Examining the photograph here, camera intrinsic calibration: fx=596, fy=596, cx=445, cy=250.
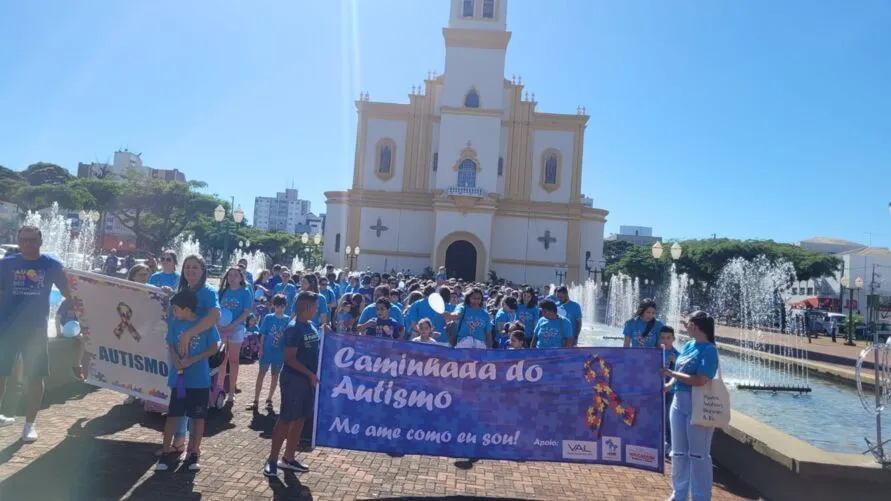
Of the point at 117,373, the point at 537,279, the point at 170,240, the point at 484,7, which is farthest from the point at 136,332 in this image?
the point at 170,240

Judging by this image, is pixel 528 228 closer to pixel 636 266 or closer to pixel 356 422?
pixel 636 266

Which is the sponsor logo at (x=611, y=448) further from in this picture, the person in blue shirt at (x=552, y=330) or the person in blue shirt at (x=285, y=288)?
the person in blue shirt at (x=285, y=288)

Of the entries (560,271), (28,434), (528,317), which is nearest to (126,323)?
(28,434)

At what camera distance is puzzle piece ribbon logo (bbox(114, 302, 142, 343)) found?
19.4 ft

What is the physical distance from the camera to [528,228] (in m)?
39.0

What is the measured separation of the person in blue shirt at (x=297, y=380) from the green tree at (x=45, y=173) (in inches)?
2722

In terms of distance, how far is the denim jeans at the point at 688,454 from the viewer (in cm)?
472

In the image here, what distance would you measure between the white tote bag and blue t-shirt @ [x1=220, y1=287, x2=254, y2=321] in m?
Result: 5.13

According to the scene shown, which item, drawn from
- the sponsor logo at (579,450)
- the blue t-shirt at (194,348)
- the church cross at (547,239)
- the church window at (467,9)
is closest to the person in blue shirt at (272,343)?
the blue t-shirt at (194,348)

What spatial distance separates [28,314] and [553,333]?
569 cm

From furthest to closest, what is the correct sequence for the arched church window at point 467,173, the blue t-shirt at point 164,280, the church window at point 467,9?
the church window at point 467,9
the arched church window at point 467,173
the blue t-shirt at point 164,280

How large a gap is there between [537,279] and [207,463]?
34382 mm

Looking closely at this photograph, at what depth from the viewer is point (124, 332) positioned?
5957 millimetres

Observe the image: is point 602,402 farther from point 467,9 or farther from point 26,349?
point 467,9
